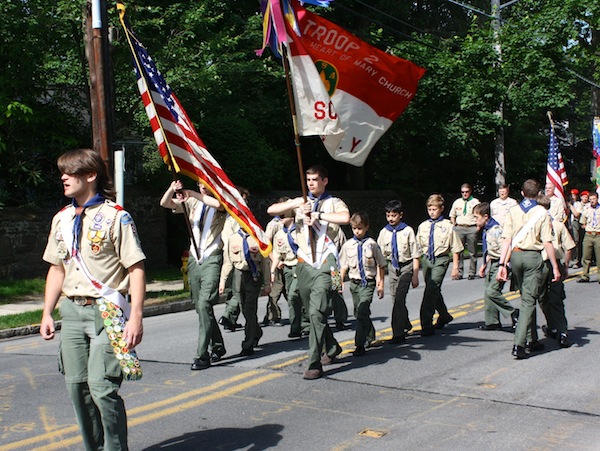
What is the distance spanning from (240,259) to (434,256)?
2.56 metres

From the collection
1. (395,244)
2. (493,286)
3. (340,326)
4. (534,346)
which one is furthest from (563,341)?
(340,326)

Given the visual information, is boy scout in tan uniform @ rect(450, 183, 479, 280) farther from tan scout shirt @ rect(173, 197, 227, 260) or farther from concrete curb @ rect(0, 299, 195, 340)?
tan scout shirt @ rect(173, 197, 227, 260)

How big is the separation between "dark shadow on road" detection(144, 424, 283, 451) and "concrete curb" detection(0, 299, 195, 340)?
20.8 ft

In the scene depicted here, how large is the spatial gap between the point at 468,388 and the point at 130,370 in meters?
3.71

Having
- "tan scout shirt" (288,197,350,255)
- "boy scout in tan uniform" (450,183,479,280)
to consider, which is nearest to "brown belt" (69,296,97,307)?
"tan scout shirt" (288,197,350,255)

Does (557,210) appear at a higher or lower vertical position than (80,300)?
higher

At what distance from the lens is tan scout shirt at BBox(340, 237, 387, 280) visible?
9.05m

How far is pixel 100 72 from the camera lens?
1241 centimetres

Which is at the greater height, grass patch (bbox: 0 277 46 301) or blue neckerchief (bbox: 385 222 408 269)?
blue neckerchief (bbox: 385 222 408 269)

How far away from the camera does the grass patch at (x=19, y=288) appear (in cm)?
1530

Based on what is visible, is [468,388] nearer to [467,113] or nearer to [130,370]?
[130,370]

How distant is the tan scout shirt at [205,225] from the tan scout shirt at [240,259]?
74 cm

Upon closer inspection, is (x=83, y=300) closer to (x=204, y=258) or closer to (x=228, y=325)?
(x=204, y=258)

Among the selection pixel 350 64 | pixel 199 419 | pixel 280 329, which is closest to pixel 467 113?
pixel 280 329
